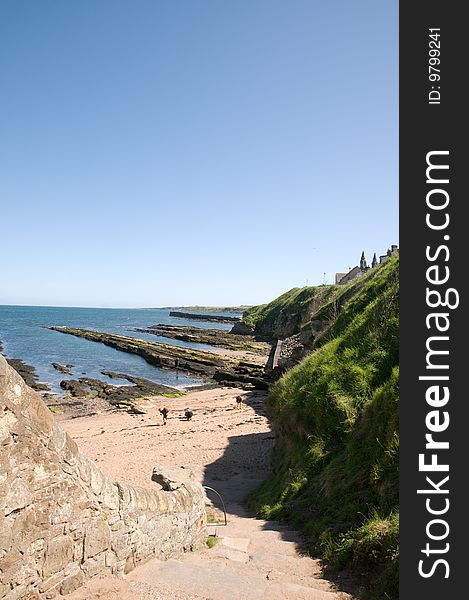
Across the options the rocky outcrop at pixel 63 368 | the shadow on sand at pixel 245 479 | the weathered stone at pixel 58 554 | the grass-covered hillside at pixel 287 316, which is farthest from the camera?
the grass-covered hillside at pixel 287 316

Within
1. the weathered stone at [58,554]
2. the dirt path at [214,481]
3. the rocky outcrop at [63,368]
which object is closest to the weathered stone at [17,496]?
the weathered stone at [58,554]

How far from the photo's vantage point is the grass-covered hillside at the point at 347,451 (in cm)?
544

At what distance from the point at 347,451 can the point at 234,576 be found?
11.3ft

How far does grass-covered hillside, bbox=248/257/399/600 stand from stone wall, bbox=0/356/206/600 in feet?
9.53

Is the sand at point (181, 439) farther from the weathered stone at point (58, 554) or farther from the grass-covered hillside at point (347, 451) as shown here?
the weathered stone at point (58, 554)

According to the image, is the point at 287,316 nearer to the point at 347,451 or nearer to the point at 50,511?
the point at 347,451

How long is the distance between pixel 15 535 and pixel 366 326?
959 centimetres

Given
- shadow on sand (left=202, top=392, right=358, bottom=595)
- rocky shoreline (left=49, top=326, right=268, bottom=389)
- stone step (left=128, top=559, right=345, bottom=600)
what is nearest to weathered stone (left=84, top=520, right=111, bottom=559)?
stone step (left=128, top=559, right=345, bottom=600)

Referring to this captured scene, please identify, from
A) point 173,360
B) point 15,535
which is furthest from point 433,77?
point 173,360

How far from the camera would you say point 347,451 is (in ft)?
25.2

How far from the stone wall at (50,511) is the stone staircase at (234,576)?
10.4 inches

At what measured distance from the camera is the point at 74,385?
32156 mm

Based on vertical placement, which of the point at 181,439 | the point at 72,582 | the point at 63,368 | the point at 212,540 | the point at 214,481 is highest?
the point at 72,582

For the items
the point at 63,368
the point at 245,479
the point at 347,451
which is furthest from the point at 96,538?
the point at 63,368
